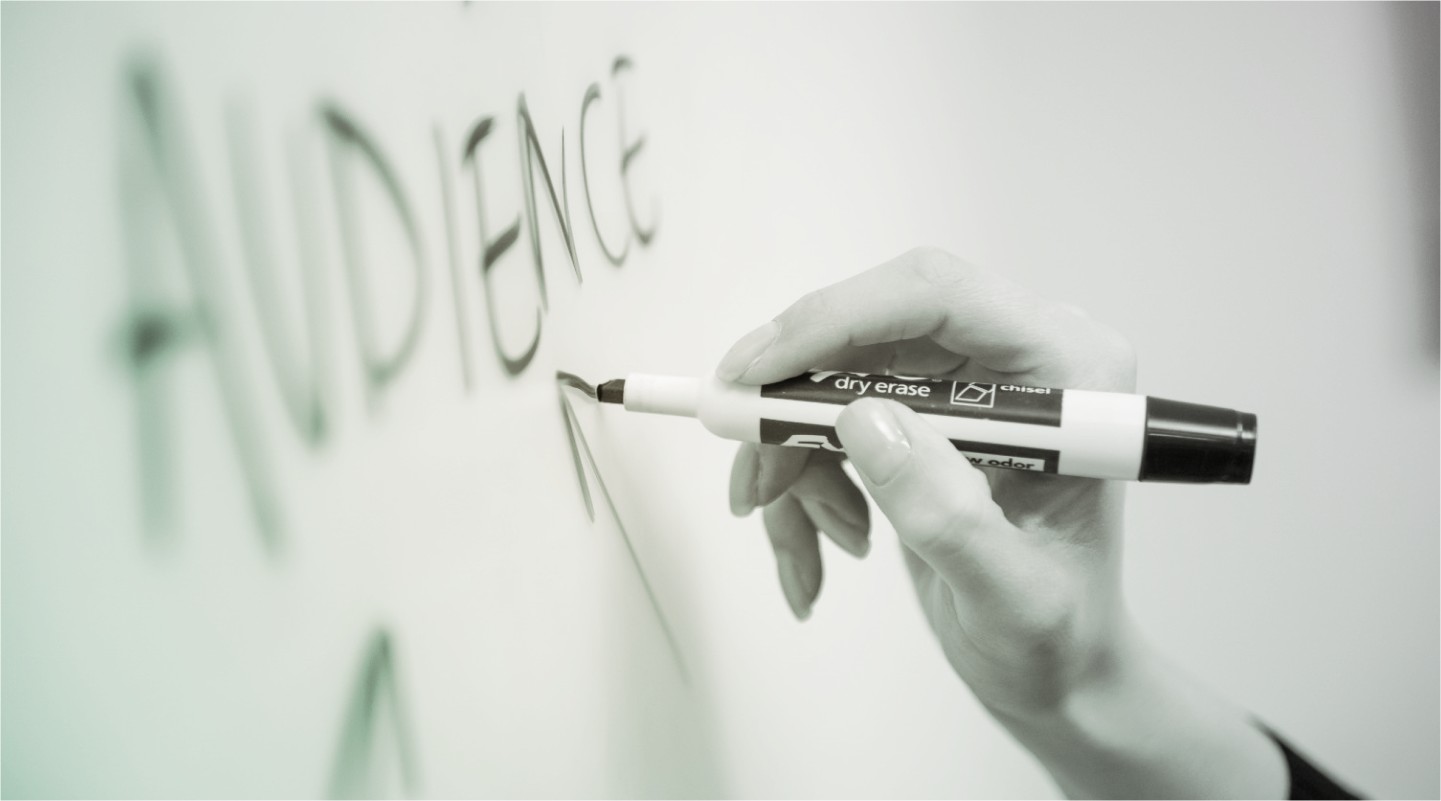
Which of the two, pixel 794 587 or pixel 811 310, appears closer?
pixel 811 310

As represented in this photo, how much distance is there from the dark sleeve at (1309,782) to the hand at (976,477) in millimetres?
217

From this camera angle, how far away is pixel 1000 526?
0.96 ft

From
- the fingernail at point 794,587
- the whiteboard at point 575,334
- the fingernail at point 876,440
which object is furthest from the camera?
the fingernail at point 794,587

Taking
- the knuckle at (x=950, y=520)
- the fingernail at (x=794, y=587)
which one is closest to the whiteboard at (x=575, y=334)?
the fingernail at (x=794, y=587)

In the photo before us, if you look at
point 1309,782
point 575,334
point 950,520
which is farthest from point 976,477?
point 1309,782

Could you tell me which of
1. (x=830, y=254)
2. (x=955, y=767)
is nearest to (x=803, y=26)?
(x=830, y=254)

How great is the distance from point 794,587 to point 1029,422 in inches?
7.8

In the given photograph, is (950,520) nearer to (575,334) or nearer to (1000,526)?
(1000,526)

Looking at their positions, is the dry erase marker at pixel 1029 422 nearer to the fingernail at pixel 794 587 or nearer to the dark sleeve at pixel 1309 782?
the fingernail at pixel 794 587

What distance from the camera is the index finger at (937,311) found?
330 millimetres

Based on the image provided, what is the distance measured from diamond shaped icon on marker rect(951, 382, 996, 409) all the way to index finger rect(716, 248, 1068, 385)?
0.18 feet

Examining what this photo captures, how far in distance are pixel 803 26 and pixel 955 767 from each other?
0.55 meters

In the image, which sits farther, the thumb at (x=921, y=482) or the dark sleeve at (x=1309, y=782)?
the dark sleeve at (x=1309, y=782)

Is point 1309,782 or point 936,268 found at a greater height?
point 936,268
